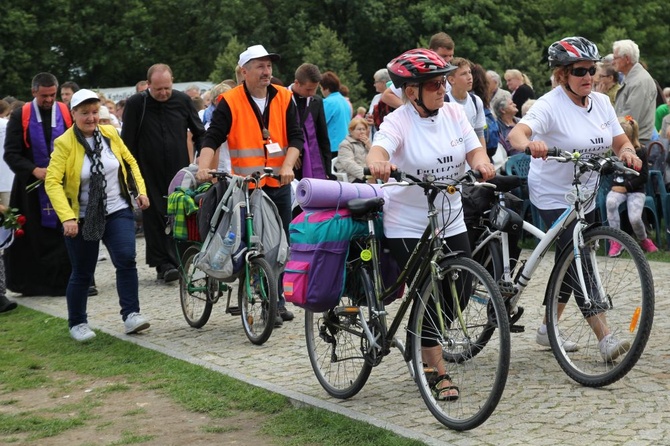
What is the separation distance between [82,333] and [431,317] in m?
4.15

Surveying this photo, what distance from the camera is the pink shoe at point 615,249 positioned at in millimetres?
6340

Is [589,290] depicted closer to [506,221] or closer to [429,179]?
[506,221]

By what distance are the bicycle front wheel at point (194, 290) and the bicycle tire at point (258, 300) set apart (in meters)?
0.52

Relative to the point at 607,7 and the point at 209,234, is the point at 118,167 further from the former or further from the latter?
the point at 607,7

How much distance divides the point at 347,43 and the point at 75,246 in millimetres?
46056

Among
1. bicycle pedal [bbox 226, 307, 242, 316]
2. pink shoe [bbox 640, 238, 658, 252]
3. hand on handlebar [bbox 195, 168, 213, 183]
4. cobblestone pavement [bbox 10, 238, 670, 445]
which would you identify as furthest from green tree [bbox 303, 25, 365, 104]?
hand on handlebar [bbox 195, 168, 213, 183]

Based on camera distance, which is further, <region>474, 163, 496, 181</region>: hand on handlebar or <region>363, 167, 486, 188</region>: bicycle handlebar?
<region>474, 163, 496, 181</region>: hand on handlebar

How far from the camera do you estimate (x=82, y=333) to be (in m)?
9.40

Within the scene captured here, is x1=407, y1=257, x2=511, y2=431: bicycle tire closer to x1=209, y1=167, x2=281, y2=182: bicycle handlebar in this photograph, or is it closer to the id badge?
x1=209, y1=167, x2=281, y2=182: bicycle handlebar

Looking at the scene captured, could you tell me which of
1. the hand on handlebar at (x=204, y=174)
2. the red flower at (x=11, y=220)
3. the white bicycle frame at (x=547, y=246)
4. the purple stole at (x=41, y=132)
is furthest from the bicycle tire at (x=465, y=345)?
the purple stole at (x=41, y=132)

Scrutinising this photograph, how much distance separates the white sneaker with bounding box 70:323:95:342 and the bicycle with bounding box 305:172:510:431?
3.14 meters

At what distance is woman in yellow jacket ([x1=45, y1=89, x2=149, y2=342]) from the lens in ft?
29.6

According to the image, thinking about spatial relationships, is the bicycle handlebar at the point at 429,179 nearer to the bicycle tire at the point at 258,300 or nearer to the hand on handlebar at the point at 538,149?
the hand on handlebar at the point at 538,149

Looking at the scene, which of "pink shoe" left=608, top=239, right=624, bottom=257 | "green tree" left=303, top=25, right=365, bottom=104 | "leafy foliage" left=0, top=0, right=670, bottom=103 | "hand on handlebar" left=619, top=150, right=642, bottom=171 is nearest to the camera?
"pink shoe" left=608, top=239, right=624, bottom=257
